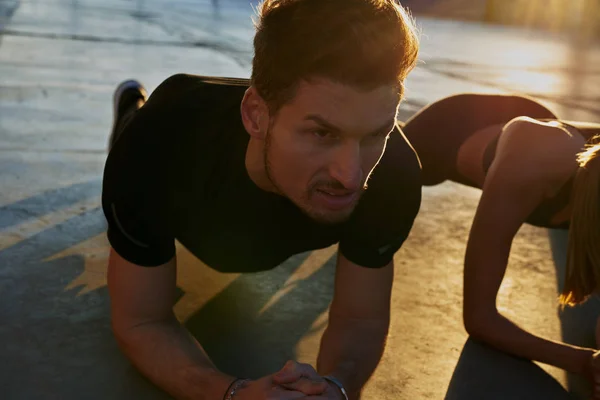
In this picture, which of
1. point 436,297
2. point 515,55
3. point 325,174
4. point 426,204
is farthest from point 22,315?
point 515,55

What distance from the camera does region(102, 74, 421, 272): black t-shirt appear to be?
167cm

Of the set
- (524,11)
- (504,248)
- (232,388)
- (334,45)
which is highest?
(334,45)

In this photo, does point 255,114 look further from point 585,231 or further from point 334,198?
point 585,231

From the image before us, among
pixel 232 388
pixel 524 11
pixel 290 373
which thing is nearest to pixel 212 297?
pixel 232 388

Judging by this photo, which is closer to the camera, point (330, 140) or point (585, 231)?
point (330, 140)

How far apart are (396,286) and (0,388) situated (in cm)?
123

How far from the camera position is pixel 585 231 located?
179cm

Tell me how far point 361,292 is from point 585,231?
0.55 m

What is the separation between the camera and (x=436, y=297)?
2395 mm

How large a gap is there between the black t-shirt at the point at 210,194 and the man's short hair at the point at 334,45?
26 cm

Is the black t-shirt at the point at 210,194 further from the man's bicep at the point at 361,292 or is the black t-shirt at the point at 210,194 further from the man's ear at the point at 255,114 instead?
the man's ear at the point at 255,114

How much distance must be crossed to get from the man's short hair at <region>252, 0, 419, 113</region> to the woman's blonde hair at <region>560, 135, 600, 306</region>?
1.83 ft

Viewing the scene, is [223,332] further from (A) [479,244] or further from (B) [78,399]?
(A) [479,244]

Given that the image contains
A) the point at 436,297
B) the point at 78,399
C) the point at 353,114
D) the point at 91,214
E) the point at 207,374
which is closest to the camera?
the point at 353,114
